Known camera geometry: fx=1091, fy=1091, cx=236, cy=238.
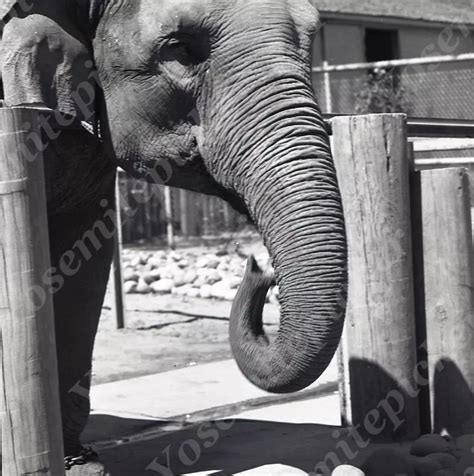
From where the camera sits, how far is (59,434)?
313 cm

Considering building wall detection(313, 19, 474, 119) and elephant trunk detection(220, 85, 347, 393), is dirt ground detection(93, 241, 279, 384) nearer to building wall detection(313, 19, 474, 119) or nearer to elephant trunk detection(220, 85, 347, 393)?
building wall detection(313, 19, 474, 119)

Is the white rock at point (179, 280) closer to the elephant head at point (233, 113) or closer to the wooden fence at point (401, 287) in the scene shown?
the wooden fence at point (401, 287)

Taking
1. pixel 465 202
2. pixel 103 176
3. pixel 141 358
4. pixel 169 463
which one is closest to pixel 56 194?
pixel 103 176

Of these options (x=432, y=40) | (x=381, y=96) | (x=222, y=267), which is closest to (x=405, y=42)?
(x=432, y=40)

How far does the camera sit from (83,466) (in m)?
4.61

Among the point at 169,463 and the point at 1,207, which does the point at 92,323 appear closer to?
the point at 169,463

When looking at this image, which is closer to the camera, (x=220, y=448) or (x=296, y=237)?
(x=296, y=237)

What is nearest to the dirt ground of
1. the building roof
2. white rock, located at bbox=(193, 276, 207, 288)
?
white rock, located at bbox=(193, 276, 207, 288)

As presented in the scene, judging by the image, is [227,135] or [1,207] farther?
[227,135]

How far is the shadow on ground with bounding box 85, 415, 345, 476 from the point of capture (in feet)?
16.0

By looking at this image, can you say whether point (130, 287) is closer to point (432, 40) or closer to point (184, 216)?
point (184, 216)

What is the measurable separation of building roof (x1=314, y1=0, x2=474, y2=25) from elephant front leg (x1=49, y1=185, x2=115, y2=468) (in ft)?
46.7

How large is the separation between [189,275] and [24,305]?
9.17m

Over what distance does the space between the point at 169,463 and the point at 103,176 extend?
4.75ft
